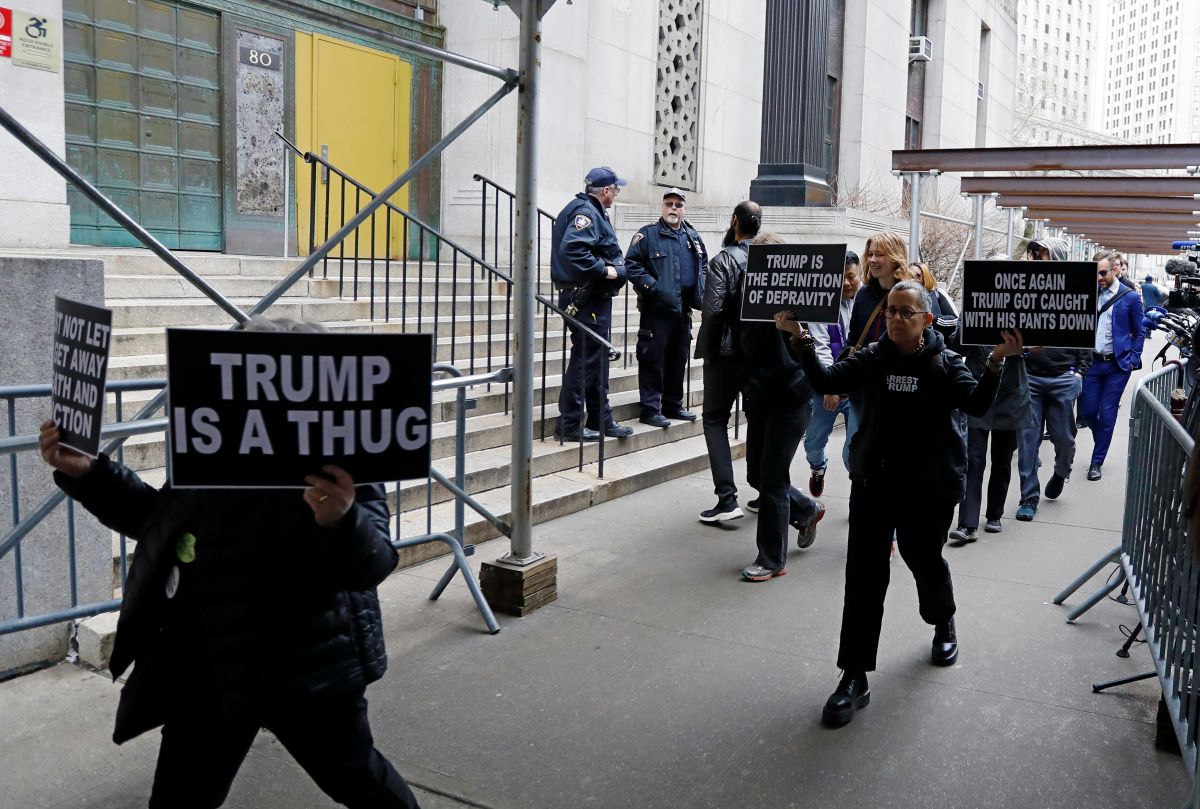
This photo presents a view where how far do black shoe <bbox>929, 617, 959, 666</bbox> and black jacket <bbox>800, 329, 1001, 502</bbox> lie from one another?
2.45ft

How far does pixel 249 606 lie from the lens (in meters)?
2.51

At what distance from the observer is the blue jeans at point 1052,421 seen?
26.2ft

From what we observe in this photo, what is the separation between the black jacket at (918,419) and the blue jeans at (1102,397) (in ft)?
18.6

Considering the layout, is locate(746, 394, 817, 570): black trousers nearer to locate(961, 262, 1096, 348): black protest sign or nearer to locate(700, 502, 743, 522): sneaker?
locate(700, 502, 743, 522): sneaker

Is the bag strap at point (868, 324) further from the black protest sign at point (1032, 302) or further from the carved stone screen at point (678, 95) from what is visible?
the carved stone screen at point (678, 95)

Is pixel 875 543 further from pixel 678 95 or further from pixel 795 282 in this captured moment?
pixel 678 95

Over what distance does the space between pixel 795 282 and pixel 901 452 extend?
3.10ft

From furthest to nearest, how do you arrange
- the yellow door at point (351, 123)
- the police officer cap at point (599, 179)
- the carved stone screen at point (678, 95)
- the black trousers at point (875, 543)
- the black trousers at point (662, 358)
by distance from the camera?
the carved stone screen at point (678, 95), the yellow door at point (351, 123), the black trousers at point (662, 358), the police officer cap at point (599, 179), the black trousers at point (875, 543)

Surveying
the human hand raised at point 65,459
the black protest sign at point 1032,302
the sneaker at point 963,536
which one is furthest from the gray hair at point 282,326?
the sneaker at point 963,536

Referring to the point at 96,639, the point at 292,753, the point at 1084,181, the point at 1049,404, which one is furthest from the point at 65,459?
the point at 1084,181

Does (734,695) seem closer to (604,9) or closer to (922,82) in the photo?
(604,9)

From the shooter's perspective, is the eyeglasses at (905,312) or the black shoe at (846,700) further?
the eyeglasses at (905,312)

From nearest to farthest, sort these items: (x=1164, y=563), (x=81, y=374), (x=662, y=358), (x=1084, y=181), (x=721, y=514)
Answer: (x=81, y=374) < (x=1164, y=563) < (x=721, y=514) < (x=662, y=358) < (x=1084, y=181)

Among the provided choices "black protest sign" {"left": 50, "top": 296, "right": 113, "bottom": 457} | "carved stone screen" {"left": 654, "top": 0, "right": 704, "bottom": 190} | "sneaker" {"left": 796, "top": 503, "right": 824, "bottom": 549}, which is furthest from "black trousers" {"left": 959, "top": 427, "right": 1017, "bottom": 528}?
"carved stone screen" {"left": 654, "top": 0, "right": 704, "bottom": 190}
